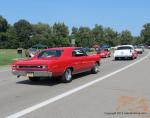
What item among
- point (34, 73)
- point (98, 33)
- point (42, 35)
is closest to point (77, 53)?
point (34, 73)

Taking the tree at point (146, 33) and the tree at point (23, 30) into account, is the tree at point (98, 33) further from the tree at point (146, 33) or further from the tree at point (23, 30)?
the tree at point (146, 33)

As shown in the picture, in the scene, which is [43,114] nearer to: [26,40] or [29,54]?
[29,54]

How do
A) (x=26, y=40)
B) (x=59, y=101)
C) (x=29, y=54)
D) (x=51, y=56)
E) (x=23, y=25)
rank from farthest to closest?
(x=23, y=25) → (x=26, y=40) → (x=29, y=54) → (x=51, y=56) → (x=59, y=101)

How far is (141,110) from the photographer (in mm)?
8422

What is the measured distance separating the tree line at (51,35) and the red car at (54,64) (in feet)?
240

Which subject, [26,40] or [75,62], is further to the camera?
[26,40]

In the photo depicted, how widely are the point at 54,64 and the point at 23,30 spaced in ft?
359

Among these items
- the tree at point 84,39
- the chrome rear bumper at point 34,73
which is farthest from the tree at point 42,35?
the chrome rear bumper at point 34,73

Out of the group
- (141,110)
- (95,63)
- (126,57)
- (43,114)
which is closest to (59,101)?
(43,114)

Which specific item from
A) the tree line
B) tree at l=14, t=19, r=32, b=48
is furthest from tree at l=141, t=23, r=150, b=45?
tree at l=14, t=19, r=32, b=48

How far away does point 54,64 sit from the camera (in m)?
13.2

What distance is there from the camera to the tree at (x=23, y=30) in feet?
384

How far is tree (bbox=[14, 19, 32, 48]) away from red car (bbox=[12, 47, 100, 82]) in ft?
326

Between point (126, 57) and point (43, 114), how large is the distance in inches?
1056
